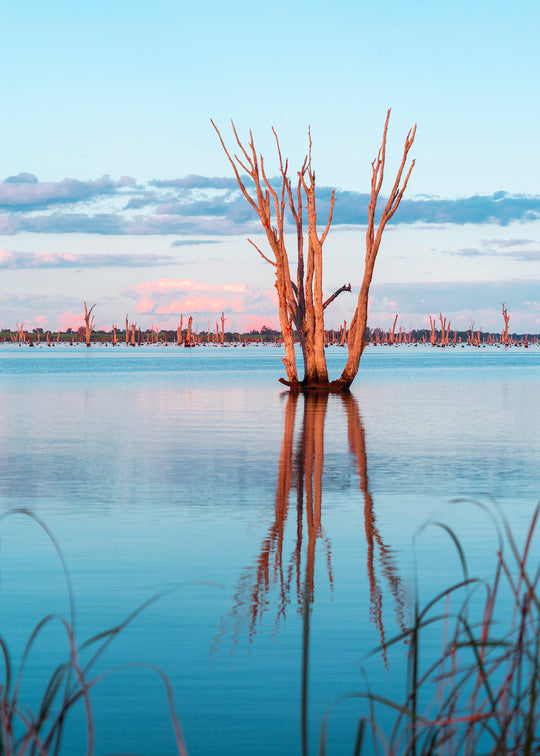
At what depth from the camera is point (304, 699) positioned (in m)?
2.42

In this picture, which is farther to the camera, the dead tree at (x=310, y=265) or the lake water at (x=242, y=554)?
the dead tree at (x=310, y=265)

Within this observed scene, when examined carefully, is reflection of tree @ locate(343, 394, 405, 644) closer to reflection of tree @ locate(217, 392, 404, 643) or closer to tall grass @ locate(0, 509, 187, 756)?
reflection of tree @ locate(217, 392, 404, 643)

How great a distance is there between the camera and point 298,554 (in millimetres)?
8383

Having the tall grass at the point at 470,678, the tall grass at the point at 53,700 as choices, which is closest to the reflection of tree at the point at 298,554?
the tall grass at the point at 470,678

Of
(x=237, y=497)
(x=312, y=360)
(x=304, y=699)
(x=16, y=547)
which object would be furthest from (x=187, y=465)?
(x=312, y=360)

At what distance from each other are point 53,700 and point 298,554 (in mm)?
3802

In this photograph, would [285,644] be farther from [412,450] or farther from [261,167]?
[261,167]

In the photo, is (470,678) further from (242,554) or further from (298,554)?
(242,554)

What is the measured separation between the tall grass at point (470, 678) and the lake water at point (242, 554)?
0.68ft

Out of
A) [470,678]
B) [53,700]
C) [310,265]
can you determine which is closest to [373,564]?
[470,678]

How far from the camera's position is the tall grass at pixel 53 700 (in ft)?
9.21

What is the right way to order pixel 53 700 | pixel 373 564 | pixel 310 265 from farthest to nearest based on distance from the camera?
pixel 310 265 < pixel 373 564 < pixel 53 700

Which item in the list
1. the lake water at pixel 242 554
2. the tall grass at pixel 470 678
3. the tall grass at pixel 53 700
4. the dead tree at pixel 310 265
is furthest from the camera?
the dead tree at pixel 310 265

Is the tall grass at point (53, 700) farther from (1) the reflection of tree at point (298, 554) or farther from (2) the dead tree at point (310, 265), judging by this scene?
(2) the dead tree at point (310, 265)
